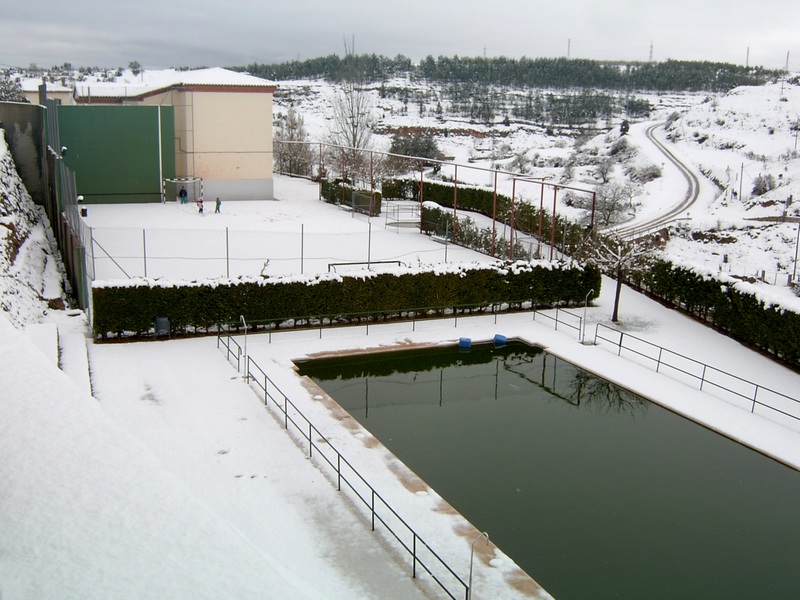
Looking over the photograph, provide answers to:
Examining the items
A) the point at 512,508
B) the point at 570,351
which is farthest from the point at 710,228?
the point at 512,508

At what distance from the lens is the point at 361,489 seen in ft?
40.8

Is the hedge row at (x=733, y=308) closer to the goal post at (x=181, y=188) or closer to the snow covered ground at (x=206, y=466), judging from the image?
the snow covered ground at (x=206, y=466)

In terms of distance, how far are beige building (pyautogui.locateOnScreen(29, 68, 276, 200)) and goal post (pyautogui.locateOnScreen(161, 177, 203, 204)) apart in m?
0.63

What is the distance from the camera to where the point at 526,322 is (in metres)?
23.0

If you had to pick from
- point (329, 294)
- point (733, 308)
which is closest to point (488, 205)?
point (733, 308)

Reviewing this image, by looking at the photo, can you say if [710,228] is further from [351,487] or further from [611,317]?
[351,487]

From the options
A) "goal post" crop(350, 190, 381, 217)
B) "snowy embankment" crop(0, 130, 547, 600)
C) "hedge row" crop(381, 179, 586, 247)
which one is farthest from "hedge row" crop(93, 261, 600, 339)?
"goal post" crop(350, 190, 381, 217)

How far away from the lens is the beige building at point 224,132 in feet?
122

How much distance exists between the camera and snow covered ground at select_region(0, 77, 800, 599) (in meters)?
7.99

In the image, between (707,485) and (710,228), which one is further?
(710,228)

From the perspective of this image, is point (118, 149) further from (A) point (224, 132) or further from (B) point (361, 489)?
(B) point (361, 489)

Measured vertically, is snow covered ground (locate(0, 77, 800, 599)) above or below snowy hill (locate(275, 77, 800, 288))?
below

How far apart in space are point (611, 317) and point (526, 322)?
2.77 metres

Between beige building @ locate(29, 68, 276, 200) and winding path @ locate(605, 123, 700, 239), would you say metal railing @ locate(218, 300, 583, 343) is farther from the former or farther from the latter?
beige building @ locate(29, 68, 276, 200)
